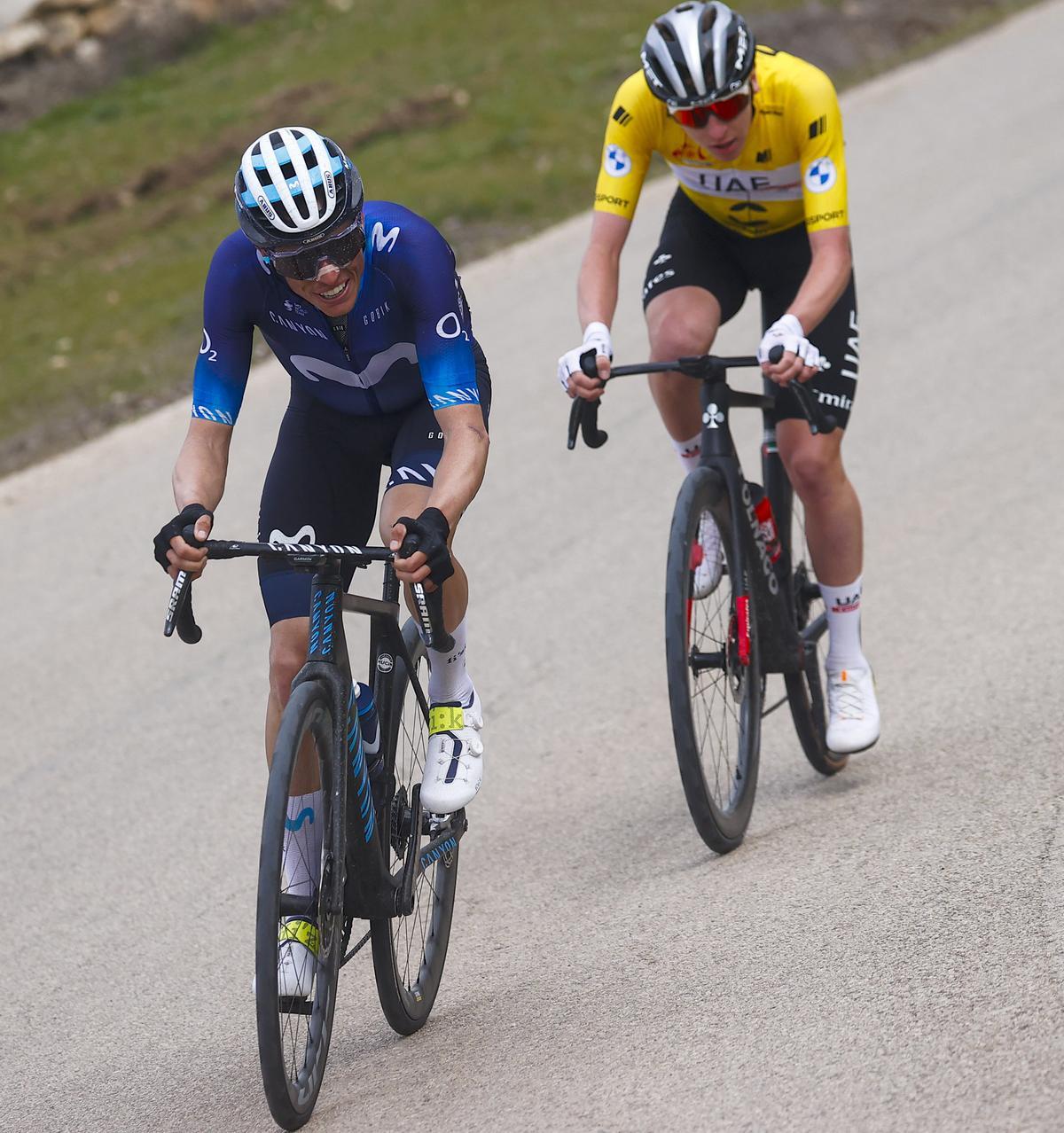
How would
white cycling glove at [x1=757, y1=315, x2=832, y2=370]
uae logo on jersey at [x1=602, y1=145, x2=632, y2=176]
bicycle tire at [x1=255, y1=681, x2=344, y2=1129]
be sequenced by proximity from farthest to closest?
uae logo on jersey at [x1=602, y1=145, x2=632, y2=176], white cycling glove at [x1=757, y1=315, x2=832, y2=370], bicycle tire at [x1=255, y1=681, x2=344, y2=1129]

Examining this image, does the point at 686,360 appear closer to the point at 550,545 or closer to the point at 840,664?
the point at 840,664

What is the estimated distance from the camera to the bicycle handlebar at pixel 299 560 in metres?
3.39

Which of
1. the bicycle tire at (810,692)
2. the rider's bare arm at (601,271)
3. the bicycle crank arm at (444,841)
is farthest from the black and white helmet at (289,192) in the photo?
the bicycle tire at (810,692)

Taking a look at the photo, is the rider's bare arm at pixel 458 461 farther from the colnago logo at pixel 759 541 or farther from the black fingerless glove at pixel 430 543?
the colnago logo at pixel 759 541

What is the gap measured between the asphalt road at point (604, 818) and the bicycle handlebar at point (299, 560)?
3.28 feet

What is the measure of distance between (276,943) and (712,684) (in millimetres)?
1867

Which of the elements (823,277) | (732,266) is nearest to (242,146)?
(732,266)

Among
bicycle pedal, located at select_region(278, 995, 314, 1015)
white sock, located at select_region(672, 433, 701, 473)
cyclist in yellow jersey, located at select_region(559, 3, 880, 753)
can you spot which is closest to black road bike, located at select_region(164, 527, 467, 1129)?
bicycle pedal, located at select_region(278, 995, 314, 1015)

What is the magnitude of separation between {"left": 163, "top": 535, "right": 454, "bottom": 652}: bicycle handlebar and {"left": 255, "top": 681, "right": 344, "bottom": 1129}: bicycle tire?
277mm

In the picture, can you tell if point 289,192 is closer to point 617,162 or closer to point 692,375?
point 692,375

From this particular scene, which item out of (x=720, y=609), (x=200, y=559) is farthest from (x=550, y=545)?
(x=200, y=559)

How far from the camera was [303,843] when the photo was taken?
3455 millimetres

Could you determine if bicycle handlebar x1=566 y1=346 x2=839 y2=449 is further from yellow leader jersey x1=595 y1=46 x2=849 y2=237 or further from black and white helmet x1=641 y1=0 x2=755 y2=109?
black and white helmet x1=641 y1=0 x2=755 y2=109

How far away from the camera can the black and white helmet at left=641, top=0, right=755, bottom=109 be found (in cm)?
448
